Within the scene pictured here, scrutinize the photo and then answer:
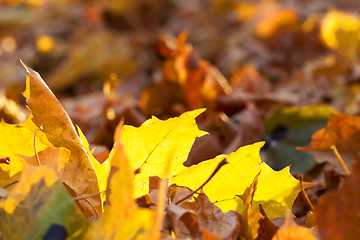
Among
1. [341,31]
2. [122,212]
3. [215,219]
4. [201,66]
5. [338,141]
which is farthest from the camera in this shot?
[341,31]

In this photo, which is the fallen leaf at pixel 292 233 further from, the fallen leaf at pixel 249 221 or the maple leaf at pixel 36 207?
the maple leaf at pixel 36 207

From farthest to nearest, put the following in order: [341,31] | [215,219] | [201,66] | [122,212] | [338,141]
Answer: [341,31]
[201,66]
[338,141]
[215,219]
[122,212]

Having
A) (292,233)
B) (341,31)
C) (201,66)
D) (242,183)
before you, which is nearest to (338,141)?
(242,183)

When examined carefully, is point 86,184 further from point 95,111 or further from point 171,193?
point 95,111

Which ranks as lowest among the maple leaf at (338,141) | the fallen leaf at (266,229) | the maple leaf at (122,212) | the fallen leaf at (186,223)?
the maple leaf at (338,141)

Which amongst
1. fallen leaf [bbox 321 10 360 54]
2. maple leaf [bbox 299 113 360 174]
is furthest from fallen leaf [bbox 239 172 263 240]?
fallen leaf [bbox 321 10 360 54]

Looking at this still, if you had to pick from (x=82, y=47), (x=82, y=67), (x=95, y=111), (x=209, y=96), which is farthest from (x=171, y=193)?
(x=82, y=47)

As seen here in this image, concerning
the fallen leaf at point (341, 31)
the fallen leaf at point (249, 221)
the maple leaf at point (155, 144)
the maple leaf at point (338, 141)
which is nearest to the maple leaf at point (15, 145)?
the maple leaf at point (155, 144)

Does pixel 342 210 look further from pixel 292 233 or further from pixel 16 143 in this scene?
pixel 16 143
